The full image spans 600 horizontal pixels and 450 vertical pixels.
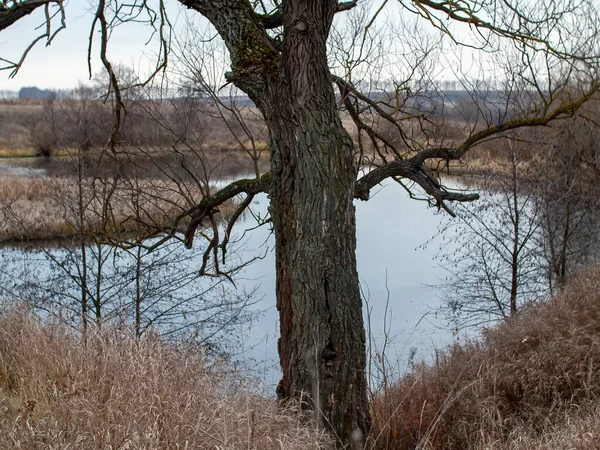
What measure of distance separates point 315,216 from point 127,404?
1.65 meters

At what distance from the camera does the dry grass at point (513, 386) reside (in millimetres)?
4742

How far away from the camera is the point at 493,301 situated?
11.7 m

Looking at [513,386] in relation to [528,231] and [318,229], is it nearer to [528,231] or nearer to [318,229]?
[318,229]

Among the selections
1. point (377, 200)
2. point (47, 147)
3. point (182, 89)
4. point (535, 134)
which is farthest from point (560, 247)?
point (47, 147)

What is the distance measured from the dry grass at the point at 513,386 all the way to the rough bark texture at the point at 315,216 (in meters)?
0.48

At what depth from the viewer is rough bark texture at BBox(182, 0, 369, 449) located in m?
4.12

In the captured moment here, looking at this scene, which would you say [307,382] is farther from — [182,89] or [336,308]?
[182,89]

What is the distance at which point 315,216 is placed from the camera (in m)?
4.13

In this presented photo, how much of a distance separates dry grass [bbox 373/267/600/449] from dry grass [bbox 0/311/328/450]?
114 centimetres

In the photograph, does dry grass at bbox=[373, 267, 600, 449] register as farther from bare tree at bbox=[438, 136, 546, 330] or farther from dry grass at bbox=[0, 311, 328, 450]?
bare tree at bbox=[438, 136, 546, 330]

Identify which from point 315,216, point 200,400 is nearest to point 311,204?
point 315,216

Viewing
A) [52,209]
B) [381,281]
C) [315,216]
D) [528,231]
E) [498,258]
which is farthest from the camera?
[52,209]

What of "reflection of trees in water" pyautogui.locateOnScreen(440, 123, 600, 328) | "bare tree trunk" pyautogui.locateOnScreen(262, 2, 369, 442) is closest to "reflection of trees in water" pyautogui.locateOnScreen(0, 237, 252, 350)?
"reflection of trees in water" pyautogui.locateOnScreen(440, 123, 600, 328)

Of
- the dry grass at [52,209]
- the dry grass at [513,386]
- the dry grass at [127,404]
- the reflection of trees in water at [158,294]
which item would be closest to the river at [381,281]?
the reflection of trees in water at [158,294]
